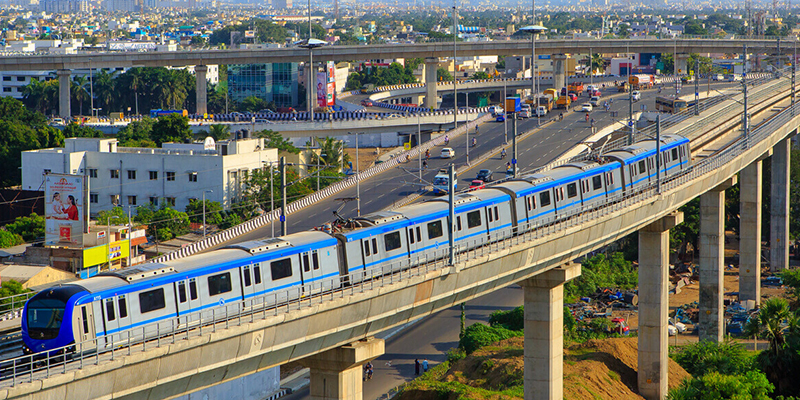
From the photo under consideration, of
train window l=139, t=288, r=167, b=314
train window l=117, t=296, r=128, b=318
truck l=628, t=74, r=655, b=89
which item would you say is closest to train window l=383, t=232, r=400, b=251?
train window l=139, t=288, r=167, b=314

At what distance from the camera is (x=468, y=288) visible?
39.3 meters

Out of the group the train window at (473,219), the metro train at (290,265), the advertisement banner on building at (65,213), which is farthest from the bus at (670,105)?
the train window at (473,219)

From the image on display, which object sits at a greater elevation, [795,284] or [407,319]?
[407,319]

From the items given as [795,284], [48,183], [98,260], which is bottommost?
[795,284]

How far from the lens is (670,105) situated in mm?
126812

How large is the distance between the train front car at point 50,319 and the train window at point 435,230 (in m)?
16.1

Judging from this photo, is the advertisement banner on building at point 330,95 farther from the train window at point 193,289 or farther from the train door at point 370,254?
the train window at point 193,289

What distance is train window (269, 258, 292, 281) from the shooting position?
33.3 metres

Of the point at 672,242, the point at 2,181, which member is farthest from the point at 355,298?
the point at 2,181

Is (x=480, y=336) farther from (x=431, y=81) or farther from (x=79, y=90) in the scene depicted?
(x=79, y=90)

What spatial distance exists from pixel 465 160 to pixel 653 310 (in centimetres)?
4249

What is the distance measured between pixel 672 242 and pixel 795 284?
19.9 m

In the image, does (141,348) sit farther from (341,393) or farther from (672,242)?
(672,242)

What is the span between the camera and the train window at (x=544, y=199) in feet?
153
